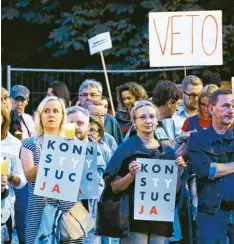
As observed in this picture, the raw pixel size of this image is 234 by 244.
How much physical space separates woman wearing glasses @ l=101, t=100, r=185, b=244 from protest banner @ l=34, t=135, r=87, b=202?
30 centimetres

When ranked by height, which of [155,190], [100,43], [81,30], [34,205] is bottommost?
[34,205]

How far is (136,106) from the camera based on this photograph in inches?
430

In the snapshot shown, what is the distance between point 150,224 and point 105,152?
1.32m

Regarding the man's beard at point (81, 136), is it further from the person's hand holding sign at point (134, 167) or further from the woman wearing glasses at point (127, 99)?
the woman wearing glasses at point (127, 99)

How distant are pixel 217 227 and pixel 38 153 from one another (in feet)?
5.31

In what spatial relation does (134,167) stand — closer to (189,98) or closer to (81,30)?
(189,98)

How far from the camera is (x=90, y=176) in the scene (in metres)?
11.2

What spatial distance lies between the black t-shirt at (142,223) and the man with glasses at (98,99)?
7.67 feet

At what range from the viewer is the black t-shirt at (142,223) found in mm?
10609

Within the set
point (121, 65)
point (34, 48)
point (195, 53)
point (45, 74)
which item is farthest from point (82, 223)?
point (34, 48)

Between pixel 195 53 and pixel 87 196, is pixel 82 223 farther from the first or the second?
pixel 195 53

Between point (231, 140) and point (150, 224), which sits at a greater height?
point (231, 140)

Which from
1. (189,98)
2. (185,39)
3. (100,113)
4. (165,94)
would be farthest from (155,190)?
(185,39)

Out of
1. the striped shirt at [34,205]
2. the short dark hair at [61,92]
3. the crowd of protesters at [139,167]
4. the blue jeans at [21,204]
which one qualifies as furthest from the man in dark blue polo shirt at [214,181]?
the short dark hair at [61,92]
